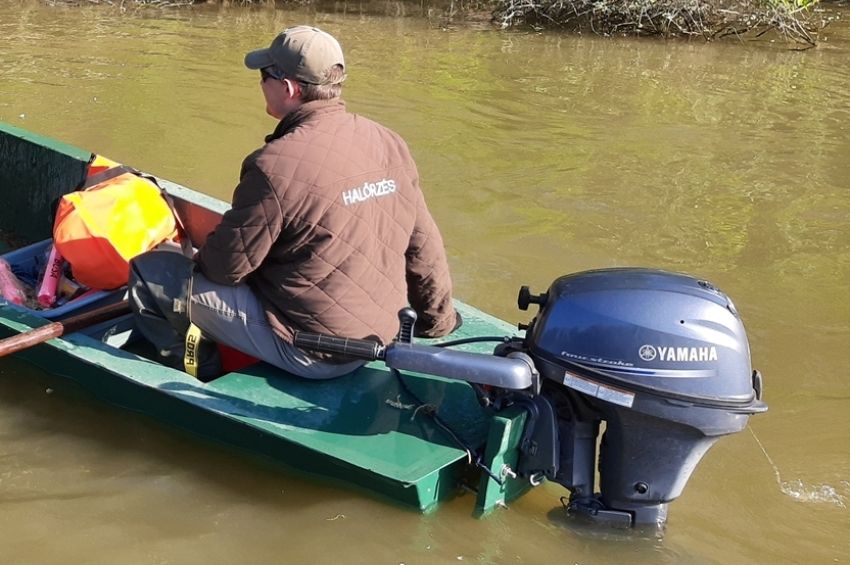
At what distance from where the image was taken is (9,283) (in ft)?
15.0

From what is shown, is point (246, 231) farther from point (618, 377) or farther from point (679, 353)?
point (679, 353)

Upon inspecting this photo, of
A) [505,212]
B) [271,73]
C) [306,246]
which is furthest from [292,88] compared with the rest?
[505,212]

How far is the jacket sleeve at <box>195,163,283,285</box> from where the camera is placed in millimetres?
3164

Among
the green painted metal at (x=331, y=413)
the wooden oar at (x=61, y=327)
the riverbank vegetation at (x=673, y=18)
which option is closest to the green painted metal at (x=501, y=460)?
the green painted metal at (x=331, y=413)

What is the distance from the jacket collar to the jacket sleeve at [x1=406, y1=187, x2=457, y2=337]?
1.61 ft

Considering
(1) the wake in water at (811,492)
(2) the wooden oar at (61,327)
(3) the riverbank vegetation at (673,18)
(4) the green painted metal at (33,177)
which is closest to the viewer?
(2) the wooden oar at (61,327)

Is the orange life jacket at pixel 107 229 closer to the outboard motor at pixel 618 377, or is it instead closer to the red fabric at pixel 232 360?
the red fabric at pixel 232 360

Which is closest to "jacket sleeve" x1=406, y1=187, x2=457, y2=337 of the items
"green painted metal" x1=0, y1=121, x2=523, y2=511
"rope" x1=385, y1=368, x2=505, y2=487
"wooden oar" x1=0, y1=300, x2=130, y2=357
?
"green painted metal" x1=0, y1=121, x2=523, y2=511

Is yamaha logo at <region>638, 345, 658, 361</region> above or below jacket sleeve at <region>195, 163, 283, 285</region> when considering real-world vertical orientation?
below

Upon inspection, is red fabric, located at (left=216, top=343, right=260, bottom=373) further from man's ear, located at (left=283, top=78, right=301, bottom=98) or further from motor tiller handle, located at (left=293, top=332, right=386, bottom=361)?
man's ear, located at (left=283, top=78, right=301, bottom=98)

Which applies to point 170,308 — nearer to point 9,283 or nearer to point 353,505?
point 353,505

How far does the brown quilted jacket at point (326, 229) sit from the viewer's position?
10.4 feet

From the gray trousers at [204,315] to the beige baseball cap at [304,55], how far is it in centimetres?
80

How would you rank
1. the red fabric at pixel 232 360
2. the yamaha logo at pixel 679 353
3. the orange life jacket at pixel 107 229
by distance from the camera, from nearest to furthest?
the yamaha logo at pixel 679 353, the red fabric at pixel 232 360, the orange life jacket at pixel 107 229
